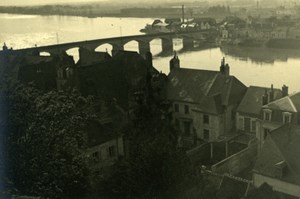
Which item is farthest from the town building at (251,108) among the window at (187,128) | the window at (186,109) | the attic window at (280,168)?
the attic window at (280,168)

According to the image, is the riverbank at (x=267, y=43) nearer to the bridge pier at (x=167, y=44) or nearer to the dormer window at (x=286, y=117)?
the bridge pier at (x=167, y=44)

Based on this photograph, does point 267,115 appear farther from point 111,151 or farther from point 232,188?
point 111,151

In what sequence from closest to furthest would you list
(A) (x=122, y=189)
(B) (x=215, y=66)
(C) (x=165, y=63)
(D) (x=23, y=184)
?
(D) (x=23, y=184) → (A) (x=122, y=189) → (B) (x=215, y=66) → (C) (x=165, y=63)

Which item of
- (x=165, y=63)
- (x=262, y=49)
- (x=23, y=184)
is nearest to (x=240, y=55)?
(x=262, y=49)

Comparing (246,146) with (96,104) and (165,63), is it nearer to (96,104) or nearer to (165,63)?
(96,104)

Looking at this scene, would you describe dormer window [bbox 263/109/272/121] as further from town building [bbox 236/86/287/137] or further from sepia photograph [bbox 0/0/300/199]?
town building [bbox 236/86/287/137]

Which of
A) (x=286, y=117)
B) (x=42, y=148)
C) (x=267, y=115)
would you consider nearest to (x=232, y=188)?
(x=286, y=117)

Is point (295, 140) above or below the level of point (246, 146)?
above
